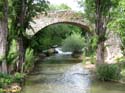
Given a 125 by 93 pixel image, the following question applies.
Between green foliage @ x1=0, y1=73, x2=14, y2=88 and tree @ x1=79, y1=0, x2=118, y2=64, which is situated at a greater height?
tree @ x1=79, y1=0, x2=118, y2=64

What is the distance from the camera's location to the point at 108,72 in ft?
80.5

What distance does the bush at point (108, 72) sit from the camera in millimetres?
24203

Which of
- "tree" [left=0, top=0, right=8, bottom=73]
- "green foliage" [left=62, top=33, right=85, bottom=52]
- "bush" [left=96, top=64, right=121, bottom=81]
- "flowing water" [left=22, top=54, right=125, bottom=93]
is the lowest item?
"flowing water" [left=22, top=54, right=125, bottom=93]

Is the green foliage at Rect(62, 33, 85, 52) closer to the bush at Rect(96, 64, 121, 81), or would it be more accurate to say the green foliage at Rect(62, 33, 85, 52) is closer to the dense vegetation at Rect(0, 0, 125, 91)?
the dense vegetation at Rect(0, 0, 125, 91)

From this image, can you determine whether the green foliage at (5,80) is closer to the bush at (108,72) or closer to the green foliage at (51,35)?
the bush at (108,72)

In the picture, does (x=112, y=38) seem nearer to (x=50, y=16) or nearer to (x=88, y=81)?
(x=50, y=16)

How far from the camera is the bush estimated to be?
79.4 feet

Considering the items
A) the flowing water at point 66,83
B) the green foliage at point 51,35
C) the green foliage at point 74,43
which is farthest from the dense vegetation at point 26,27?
the green foliage at point 74,43

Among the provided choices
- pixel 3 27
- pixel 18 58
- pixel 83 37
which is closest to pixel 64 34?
pixel 83 37

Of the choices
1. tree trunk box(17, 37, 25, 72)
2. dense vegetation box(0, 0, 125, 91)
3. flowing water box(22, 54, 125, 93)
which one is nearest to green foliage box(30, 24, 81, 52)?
dense vegetation box(0, 0, 125, 91)

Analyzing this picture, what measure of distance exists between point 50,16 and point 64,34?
19.0 metres

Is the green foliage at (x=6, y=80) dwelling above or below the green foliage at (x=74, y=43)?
below

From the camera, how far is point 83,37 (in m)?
57.3

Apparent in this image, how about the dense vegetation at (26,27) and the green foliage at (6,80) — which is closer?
the green foliage at (6,80)
